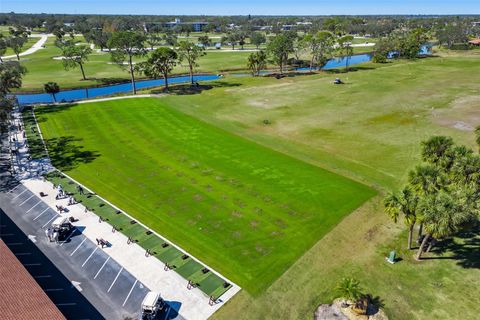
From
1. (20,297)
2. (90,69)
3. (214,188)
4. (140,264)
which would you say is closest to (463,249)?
(214,188)

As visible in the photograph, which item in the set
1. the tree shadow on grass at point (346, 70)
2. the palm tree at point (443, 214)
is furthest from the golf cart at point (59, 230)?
the tree shadow on grass at point (346, 70)

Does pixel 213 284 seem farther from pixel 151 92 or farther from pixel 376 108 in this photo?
pixel 151 92

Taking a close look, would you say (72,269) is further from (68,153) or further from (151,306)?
(68,153)

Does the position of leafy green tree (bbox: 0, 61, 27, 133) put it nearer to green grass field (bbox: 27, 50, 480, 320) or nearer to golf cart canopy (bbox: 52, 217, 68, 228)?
green grass field (bbox: 27, 50, 480, 320)

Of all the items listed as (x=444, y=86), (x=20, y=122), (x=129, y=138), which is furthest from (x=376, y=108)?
(x=20, y=122)

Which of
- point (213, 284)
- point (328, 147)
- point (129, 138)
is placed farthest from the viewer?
point (129, 138)

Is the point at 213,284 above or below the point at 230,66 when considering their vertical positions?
below
